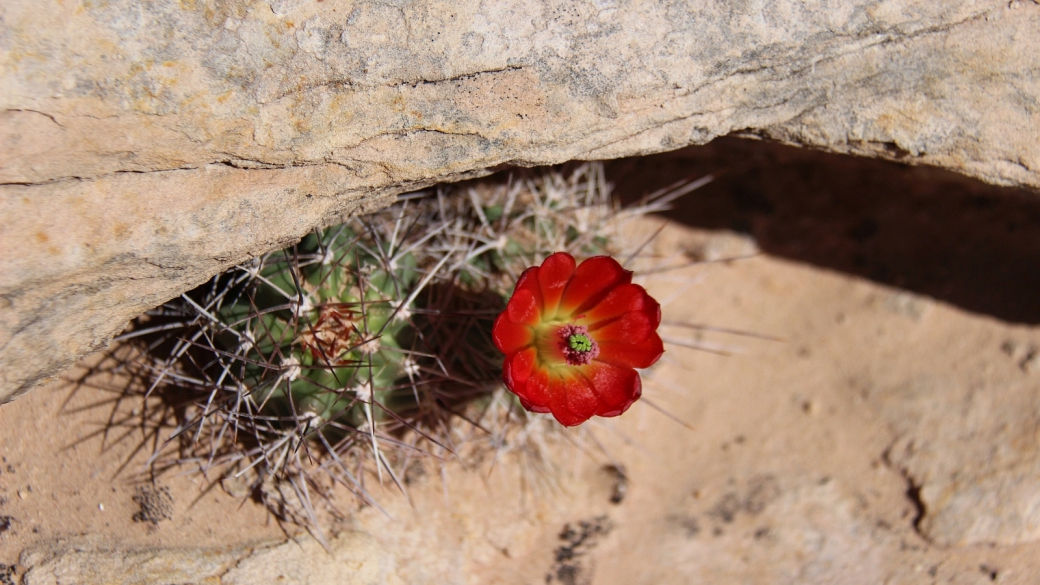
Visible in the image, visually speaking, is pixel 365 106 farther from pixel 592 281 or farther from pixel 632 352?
pixel 632 352

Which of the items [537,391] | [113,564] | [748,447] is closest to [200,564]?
[113,564]

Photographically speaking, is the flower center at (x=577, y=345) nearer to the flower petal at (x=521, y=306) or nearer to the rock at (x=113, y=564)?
the flower petal at (x=521, y=306)

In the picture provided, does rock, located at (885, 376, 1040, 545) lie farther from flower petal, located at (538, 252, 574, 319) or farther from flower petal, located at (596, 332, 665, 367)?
flower petal, located at (538, 252, 574, 319)

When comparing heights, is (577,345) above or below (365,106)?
below

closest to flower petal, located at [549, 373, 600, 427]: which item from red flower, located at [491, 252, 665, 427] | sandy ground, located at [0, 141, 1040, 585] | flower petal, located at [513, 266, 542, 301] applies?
red flower, located at [491, 252, 665, 427]

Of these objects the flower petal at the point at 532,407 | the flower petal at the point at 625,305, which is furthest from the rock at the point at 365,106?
the flower petal at the point at 532,407

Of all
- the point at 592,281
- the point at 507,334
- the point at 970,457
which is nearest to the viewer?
the point at 507,334
